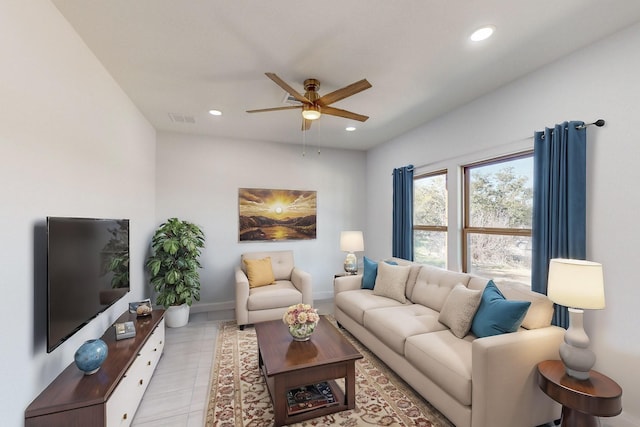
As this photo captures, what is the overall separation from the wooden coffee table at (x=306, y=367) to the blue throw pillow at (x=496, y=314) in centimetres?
98

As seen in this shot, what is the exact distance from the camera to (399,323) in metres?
2.62

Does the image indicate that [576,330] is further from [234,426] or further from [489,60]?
[234,426]

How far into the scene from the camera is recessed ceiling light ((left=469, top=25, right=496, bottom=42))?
6.52 ft

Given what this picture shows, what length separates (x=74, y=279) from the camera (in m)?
1.84

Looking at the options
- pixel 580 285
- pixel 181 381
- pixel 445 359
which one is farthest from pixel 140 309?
pixel 580 285

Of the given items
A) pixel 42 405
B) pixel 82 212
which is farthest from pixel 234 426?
pixel 82 212

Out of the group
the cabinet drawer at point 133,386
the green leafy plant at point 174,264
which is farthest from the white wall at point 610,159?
the green leafy plant at point 174,264

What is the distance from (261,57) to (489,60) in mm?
1894

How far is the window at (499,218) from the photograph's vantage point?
9.15 feet

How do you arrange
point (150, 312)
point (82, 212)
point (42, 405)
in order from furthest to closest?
point (150, 312) < point (82, 212) < point (42, 405)

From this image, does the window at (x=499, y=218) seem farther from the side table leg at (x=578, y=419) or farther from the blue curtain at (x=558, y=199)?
the side table leg at (x=578, y=419)

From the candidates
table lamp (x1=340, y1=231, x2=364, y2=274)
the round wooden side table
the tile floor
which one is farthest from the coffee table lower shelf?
table lamp (x1=340, y1=231, x2=364, y2=274)

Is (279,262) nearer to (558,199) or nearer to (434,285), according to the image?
(434,285)

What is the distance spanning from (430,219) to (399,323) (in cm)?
193
